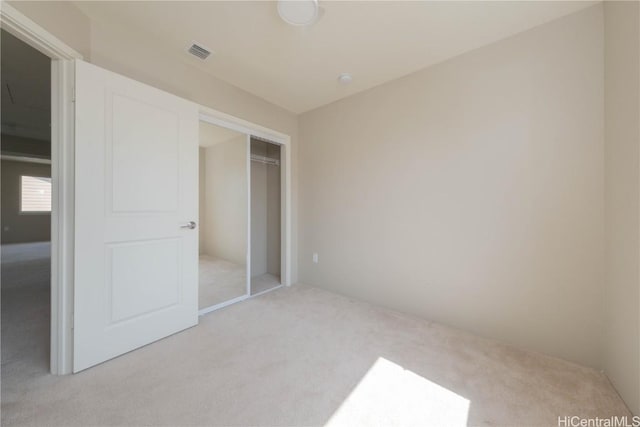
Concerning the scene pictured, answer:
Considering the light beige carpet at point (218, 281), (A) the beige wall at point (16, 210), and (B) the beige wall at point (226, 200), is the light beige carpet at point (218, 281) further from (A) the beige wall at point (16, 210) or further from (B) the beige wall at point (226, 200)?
(A) the beige wall at point (16, 210)

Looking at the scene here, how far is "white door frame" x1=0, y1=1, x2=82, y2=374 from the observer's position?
150cm

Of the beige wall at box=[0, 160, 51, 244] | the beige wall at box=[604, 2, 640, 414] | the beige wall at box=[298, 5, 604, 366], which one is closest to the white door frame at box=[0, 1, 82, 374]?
the beige wall at box=[298, 5, 604, 366]

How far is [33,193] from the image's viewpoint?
7113 mm

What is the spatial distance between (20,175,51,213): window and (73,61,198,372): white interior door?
8823 mm

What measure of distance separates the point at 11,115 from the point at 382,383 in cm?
674

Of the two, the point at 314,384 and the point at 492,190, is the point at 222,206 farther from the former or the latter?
the point at 492,190

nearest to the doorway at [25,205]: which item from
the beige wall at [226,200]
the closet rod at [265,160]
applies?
the beige wall at [226,200]

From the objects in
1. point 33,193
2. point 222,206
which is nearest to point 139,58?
point 222,206

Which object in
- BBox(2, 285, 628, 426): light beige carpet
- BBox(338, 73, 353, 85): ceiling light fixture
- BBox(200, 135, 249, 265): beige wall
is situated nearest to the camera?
BBox(2, 285, 628, 426): light beige carpet

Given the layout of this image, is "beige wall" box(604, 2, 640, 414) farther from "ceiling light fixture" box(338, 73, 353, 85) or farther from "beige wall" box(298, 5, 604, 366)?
"ceiling light fixture" box(338, 73, 353, 85)

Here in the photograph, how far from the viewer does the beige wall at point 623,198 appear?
1.24m

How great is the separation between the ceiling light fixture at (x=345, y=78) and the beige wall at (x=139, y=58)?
1022 millimetres

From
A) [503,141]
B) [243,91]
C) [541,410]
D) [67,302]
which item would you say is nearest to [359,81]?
[243,91]

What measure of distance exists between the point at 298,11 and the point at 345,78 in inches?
37.1
